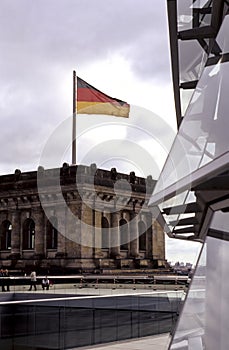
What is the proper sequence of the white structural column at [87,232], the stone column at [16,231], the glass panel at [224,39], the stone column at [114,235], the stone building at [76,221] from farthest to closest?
the stone column at [16,231]
the stone column at [114,235]
the stone building at [76,221]
the white structural column at [87,232]
the glass panel at [224,39]

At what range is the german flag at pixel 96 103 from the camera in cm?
3659

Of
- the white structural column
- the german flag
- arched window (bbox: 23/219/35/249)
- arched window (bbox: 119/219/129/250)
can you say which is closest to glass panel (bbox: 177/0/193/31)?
the german flag

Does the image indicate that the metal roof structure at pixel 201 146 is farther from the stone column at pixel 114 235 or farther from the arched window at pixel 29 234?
the arched window at pixel 29 234

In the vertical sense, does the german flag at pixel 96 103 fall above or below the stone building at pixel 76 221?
above

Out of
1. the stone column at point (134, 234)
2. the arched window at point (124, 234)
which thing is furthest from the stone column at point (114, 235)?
the stone column at point (134, 234)

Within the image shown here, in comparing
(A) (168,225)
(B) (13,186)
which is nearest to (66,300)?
(A) (168,225)

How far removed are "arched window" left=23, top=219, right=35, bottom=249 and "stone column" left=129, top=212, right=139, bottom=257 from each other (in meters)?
10.2

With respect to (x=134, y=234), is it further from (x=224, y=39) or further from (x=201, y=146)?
(x=224, y=39)

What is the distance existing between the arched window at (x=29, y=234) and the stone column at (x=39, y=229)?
1.95m

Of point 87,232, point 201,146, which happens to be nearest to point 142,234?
point 87,232

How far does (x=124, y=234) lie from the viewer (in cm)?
6131

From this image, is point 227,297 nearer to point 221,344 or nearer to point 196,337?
point 221,344

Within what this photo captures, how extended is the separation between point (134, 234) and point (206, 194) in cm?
5751

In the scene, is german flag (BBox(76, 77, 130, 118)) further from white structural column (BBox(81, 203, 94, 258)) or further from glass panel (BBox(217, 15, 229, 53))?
glass panel (BBox(217, 15, 229, 53))
